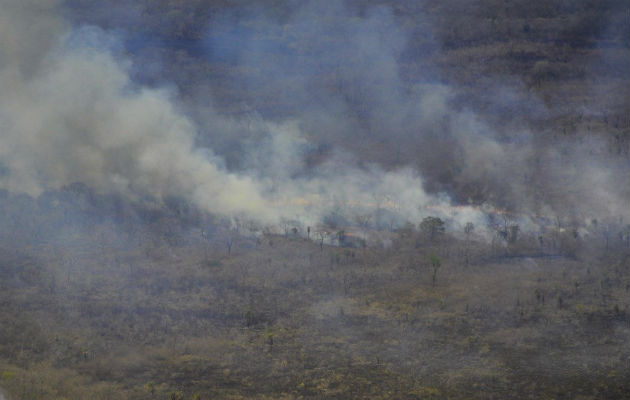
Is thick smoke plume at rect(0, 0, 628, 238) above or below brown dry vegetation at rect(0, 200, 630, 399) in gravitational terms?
above

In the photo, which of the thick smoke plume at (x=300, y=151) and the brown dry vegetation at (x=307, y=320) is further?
the thick smoke plume at (x=300, y=151)

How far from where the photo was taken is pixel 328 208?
70000 mm

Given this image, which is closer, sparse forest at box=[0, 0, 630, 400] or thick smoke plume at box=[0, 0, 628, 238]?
sparse forest at box=[0, 0, 630, 400]

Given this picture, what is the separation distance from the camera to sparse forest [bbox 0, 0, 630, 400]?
117ft

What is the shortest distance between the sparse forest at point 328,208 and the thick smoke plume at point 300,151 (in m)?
0.42

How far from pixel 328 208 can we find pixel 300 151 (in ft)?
78.0

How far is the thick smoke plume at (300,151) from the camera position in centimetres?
6988

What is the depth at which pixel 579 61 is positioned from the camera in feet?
370

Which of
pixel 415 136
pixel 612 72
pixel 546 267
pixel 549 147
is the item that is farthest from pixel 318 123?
pixel 546 267

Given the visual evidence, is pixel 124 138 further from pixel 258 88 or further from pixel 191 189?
pixel 258 88

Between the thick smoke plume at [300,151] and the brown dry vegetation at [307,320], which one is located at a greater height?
the thick smoke plume at [300,151]

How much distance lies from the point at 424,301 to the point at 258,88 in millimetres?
80338

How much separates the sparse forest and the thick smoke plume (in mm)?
422

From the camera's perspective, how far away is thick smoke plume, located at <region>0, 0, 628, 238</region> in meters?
69.9
